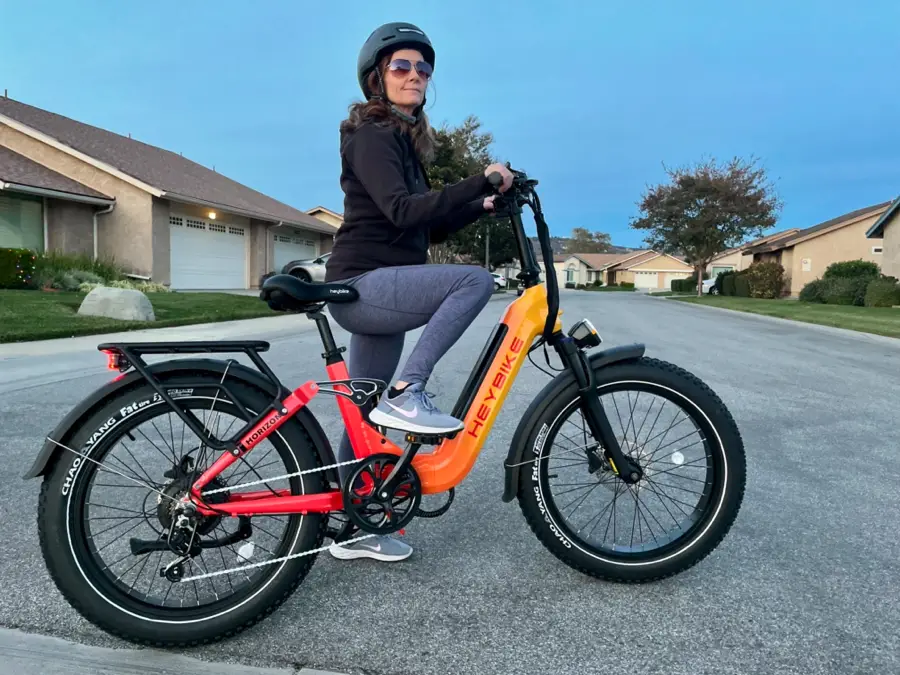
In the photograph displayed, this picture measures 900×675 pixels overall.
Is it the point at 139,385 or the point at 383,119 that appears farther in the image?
the point at 383,119

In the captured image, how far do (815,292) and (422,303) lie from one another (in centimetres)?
3101

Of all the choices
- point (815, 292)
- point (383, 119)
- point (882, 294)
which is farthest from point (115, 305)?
point (815, 292)

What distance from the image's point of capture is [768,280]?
112ft

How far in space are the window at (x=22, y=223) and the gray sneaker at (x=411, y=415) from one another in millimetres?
19476

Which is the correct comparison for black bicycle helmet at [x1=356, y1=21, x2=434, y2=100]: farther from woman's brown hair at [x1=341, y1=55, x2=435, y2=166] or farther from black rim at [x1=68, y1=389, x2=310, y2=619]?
black rim at [x1=68, y1=389, x2=310, y2=619]

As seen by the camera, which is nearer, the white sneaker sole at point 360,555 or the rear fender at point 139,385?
the rear fender at point 139,385

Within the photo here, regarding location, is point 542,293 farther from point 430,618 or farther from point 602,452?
point 430,618

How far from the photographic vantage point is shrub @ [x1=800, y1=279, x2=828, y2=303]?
27361 mm

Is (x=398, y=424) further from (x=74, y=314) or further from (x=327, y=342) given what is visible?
(x=74, y=314)

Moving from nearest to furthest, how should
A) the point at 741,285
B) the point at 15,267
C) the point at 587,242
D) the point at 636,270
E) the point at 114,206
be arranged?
the point at 15,267 < the point at 114,206 < the point at 741,285 < the point at 636,270 < the point at 587,242

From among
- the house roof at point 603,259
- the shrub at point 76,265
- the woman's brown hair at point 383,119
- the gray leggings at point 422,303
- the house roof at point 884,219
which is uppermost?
the house roof at point 603,259

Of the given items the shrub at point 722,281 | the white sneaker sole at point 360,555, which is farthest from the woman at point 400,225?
the shrub at point 722,281

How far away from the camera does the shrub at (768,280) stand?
3419cm

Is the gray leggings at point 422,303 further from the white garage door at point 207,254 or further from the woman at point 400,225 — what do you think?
the white garage door at point 207,254
